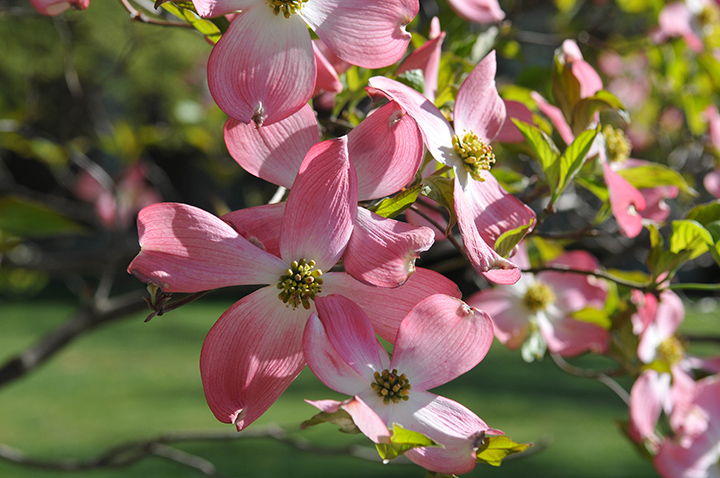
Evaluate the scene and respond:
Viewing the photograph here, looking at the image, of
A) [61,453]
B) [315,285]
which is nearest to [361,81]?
[315,285]

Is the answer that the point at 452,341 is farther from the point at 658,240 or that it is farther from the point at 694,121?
the point at 694,121

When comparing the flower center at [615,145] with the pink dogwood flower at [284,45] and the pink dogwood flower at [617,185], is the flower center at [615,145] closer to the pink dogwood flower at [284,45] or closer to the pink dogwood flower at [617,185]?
the pink dogwood flower at [617,185]

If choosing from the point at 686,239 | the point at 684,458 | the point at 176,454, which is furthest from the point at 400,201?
the point at 176,454

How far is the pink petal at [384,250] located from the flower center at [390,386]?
0.05 meters

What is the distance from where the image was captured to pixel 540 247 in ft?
2.47

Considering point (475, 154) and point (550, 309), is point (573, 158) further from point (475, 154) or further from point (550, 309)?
point (550, 309)

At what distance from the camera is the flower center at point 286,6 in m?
0.34

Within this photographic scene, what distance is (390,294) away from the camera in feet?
1.09

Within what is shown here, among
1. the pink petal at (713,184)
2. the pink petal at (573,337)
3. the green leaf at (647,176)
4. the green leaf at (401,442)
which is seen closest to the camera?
the green leaf at (401,442)

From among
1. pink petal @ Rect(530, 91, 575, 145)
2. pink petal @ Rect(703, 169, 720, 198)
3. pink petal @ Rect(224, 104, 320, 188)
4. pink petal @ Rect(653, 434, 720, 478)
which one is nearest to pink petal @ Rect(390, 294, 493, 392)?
pink petal @ Rect(224, 104, 320, 188)

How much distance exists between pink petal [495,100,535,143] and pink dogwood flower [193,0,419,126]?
13 centimetres

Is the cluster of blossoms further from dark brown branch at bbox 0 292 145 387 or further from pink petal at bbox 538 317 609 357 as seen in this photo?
dark brown branch at bbox 0 292 145 387

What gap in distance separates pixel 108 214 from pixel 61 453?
120cm

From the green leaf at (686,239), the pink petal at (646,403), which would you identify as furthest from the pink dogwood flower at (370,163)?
the pink petal at (646,403)
